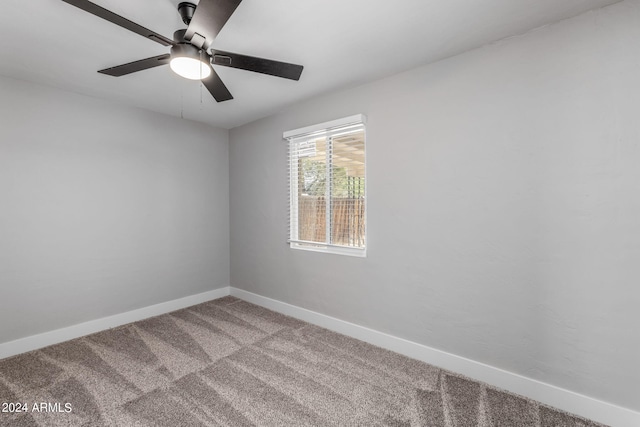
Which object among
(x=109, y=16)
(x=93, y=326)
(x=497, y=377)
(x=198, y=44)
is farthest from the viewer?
Answer: (x=93, y=326)

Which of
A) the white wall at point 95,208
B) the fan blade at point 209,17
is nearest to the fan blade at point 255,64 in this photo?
the fan blade at point 209,17

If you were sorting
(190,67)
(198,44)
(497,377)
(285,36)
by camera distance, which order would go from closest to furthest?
(198,44), (190,67), (285,36), (497,377)

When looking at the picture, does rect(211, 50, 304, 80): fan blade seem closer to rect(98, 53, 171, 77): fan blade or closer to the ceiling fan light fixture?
the ceiling fan light fixture

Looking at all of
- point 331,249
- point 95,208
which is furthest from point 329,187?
point 95,208

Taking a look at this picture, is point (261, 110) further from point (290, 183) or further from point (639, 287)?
point (639, 287)

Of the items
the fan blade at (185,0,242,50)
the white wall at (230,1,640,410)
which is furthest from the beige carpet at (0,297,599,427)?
the fan blade at (185,0,242,50)

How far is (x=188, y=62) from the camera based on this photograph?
1616mm

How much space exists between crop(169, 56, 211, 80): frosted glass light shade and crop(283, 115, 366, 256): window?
54.8 inches

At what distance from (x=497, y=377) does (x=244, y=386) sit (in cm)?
180

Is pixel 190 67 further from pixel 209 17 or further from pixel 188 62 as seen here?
pixel 209 17

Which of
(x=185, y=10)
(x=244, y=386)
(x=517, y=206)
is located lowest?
(x=244, y=386)

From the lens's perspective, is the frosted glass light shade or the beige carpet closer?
the frosted glass light shade

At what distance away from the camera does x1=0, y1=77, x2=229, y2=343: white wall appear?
254 cm

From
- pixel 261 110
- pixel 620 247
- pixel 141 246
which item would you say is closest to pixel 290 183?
pixel 261 110
